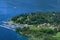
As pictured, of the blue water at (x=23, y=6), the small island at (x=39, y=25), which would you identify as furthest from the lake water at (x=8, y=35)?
the blue water at (x=23, y=6)

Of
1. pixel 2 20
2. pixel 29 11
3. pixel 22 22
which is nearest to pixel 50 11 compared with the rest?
pixel 29 11

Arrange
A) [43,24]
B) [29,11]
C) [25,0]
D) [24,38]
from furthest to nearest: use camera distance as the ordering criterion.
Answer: [25,0], [29,11], [43,24], [24,38]

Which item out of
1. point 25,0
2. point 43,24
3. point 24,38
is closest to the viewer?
point 24,38

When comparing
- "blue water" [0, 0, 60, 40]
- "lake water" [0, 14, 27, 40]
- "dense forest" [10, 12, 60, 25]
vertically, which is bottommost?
"lake water" [0, 14, 27, 40]

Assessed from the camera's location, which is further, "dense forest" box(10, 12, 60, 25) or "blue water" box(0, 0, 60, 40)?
"blue water" box(0, 0, 60, 40)

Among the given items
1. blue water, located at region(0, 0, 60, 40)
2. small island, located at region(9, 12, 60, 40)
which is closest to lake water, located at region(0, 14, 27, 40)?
small island, located at region(9, 12, 60, 40)

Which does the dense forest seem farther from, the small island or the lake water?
the lake water

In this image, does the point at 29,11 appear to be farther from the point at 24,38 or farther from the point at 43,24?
the point at 24,38
